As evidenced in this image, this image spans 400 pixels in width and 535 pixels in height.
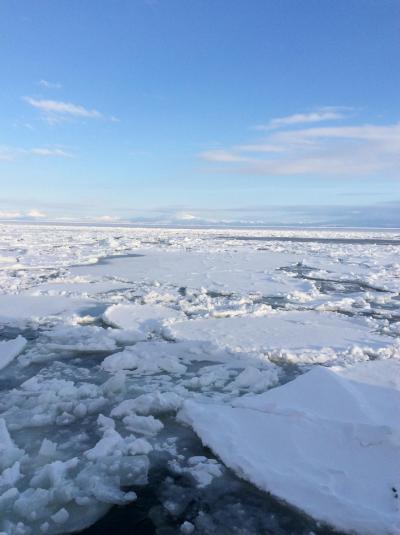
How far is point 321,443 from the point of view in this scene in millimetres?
3490

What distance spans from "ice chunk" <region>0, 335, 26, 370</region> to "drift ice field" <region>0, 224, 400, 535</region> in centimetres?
3

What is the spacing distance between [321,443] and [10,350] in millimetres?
3959

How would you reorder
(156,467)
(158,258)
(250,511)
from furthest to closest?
1. (158,258)
2. (156,467)
3. (250,511)

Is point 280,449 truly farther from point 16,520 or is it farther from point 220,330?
point 220,330

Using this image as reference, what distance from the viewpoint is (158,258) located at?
1747cm

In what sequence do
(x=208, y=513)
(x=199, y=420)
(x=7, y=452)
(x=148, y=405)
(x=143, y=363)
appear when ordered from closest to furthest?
1. (x=208, y=513)
2. (x=7, y=452)
3. (x=199, y=420)
4. (x=148, y=405)
5. (x=143, y=363)

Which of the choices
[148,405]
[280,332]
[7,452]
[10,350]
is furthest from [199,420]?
[280,332]

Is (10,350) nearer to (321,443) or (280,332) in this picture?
(280,332)

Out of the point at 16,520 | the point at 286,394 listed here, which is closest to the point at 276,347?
the point at 286,394

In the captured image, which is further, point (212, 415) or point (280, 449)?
point (212, 415)

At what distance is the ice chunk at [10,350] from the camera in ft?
17.8

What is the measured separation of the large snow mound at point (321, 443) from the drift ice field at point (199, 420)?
1 centimetres

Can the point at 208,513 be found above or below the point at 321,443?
below

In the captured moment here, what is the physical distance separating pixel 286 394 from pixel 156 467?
57.4 inches
